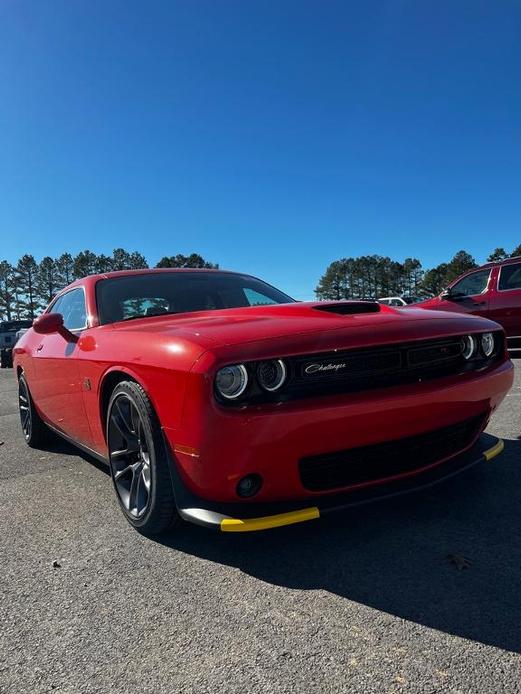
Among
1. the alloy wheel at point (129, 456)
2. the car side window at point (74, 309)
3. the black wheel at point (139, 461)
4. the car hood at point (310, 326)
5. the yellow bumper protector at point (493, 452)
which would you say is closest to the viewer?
the car hood at point (310, 326)

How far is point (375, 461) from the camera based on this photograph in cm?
226

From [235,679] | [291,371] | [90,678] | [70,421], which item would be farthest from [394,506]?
[70,421]

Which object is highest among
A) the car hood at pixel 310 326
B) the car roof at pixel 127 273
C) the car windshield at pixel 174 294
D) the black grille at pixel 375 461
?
the car roof at pixel 127 273

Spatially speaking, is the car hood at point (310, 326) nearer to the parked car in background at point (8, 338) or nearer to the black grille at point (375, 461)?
the black grille at point (375, 461)

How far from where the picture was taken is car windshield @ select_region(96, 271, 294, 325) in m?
3.34

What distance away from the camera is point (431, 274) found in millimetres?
75938

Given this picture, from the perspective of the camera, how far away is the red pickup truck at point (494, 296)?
8711 mm

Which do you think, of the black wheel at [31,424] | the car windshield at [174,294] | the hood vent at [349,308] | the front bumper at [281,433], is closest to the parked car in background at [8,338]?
the black wheel at [31,424]

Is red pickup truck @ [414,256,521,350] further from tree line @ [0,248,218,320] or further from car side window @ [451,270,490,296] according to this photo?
tree line @ [0,248,218,320]

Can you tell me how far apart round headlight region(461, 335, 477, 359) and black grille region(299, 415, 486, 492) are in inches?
13.8

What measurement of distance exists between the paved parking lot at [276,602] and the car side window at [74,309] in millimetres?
1255

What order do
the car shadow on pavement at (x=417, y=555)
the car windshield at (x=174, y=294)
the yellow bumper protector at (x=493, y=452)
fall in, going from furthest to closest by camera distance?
the car windshield at (x=174, y=294)
the yellow bumper protector at (x=493, y=452)
the car shadow on pavement at (x=417, y=555)

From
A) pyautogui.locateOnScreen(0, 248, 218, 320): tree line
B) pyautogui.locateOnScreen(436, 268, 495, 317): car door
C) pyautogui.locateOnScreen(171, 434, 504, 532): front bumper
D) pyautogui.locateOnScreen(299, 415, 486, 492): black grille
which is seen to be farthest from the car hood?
pyautogui.locateOnScreen(0, 248, 218, 320): tree line

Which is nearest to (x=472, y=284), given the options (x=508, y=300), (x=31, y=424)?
(x=508, y=300)
